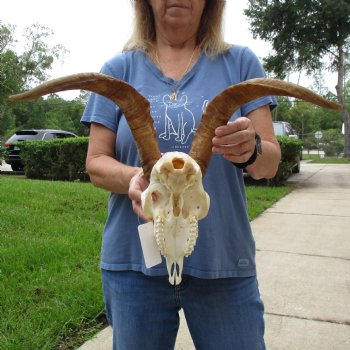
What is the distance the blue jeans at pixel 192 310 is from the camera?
189cm

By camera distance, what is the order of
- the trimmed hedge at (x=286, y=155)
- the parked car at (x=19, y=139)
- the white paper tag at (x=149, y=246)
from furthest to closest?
the parked car at (x=19, y=139) → the trimmed hedge at (x=286, y=155) → the white paper tag at (x=149, y=246)

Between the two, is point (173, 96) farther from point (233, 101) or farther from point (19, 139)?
point (19, 139)

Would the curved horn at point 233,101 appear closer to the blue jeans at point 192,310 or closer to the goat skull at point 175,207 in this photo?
the goat skull at point 175,207

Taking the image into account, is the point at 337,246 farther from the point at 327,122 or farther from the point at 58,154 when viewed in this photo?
the point at 327,122

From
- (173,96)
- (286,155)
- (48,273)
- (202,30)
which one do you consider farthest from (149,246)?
(286,155)

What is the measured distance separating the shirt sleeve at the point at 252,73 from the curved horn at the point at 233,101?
358mm

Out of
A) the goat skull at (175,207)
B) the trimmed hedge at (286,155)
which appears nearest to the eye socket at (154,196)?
the goat skull at (175,207)

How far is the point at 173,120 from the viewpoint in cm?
187

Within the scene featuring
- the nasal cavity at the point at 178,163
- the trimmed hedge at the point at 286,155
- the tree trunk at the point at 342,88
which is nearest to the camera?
the nasal cavity at the point at 178,163

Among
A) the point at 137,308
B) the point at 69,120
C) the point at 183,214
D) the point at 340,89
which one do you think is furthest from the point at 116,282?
the point at 69,120

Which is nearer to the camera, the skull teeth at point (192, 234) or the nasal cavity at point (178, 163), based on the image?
the nasal cavity at point (178, 163)

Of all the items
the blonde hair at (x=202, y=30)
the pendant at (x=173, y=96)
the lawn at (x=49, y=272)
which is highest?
the blonde hair at (x=202, y=30)

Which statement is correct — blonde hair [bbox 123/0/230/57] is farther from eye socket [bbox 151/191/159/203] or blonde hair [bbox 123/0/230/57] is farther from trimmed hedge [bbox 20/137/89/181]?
trimmed hedge [bbox 20/137/89/181]

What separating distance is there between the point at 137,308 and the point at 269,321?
256cm
